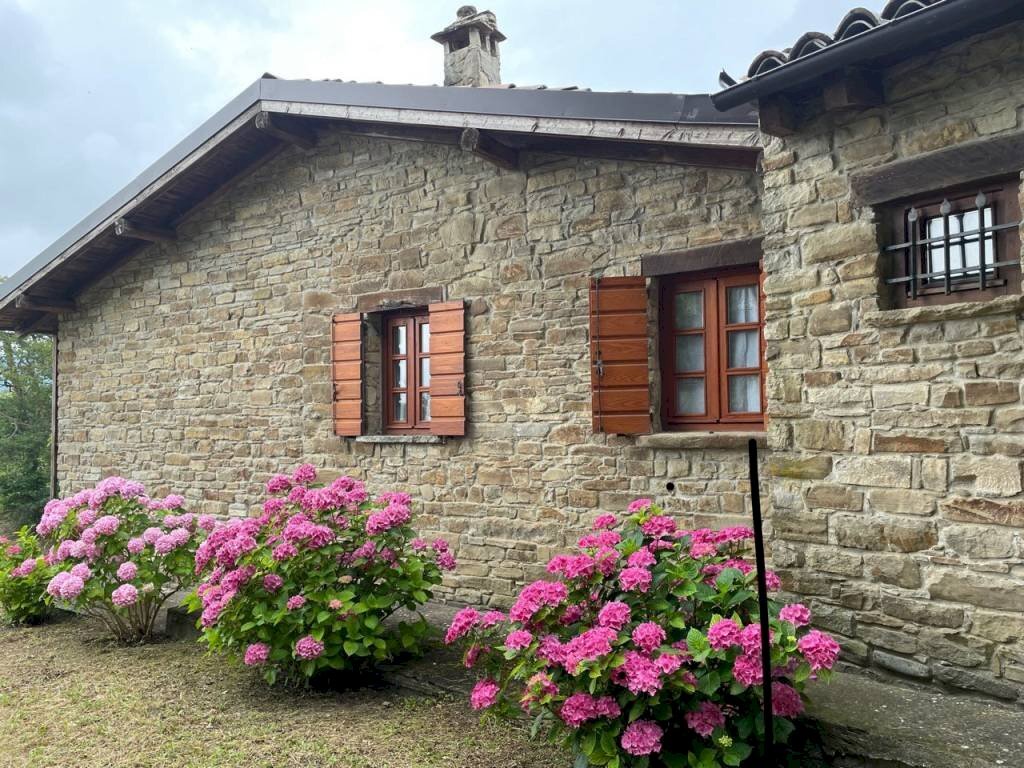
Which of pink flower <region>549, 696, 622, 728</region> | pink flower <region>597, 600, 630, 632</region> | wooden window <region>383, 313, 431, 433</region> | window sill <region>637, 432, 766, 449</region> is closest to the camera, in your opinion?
pink flower <region>549, 696, 622, 728</region>

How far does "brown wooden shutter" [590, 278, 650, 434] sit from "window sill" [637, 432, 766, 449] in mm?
92

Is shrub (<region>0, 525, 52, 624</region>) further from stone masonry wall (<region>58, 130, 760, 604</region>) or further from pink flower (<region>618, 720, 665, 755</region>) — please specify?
pink flower (<region>618, 720, 665, 755</region>)

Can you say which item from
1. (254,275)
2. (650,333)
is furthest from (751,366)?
(254,275)

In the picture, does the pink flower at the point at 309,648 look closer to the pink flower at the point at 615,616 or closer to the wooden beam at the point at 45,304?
the pink flower at the point at 615,616

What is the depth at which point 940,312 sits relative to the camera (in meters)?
3.44

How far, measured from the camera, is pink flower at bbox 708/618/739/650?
2.77 metres

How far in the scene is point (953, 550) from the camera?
11.3ft

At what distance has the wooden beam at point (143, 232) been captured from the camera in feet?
25.7

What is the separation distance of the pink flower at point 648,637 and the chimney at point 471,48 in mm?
5810

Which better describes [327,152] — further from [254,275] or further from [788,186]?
[788,186]

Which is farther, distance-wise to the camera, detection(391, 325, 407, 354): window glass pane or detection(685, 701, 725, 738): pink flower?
detection(391, 325, 407, 354): window glass pane

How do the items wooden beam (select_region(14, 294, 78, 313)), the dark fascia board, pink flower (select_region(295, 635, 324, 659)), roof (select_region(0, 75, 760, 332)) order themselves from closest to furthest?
pink flower (select_region(295, 635, 324, 659)), the dark fascia board, roof (select_region(0, 75, 760, 332)), wooden beam (select_region(14, 294, 78, 313))

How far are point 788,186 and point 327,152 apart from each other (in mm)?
4573

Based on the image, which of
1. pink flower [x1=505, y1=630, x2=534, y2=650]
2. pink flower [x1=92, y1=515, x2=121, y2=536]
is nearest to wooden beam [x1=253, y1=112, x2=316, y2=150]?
pink flower [x1=92, y1=515, x2=121, y2=536]
